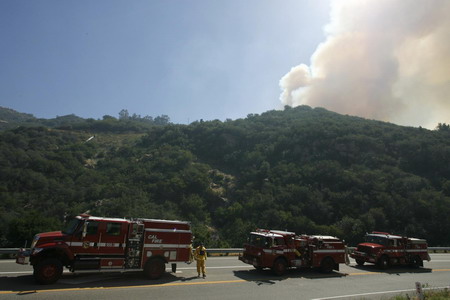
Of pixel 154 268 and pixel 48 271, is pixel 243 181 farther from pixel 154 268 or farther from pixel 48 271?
pixel 48 271

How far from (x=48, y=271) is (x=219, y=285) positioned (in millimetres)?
6934

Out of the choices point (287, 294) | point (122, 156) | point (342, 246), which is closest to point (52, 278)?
point (287, 294)

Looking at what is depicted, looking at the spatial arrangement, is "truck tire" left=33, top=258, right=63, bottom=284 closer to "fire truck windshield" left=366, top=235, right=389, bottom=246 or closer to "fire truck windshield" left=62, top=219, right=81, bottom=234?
"fire truck windshield" left=62, top=219, right=81, bottom=234

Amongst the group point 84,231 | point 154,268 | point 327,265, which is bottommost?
point 327,265

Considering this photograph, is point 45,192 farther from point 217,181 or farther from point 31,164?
point 217,181

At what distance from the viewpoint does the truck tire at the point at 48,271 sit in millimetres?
10648

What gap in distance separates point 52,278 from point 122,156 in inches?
2344

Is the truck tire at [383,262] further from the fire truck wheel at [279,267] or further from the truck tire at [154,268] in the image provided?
the truck tire at [154,268]

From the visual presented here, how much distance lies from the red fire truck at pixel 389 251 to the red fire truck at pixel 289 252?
2.69 metres

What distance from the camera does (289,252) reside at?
52.2ft

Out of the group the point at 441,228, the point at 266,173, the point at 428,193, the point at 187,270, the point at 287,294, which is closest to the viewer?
the point at 287,294

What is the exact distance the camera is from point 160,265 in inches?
512

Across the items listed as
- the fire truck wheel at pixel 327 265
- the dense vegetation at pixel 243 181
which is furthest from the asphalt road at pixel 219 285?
the dense vegetation at pixel 243 181

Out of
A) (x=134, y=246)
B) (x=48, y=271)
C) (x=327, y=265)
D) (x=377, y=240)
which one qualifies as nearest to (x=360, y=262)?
(x=377, y=240)
